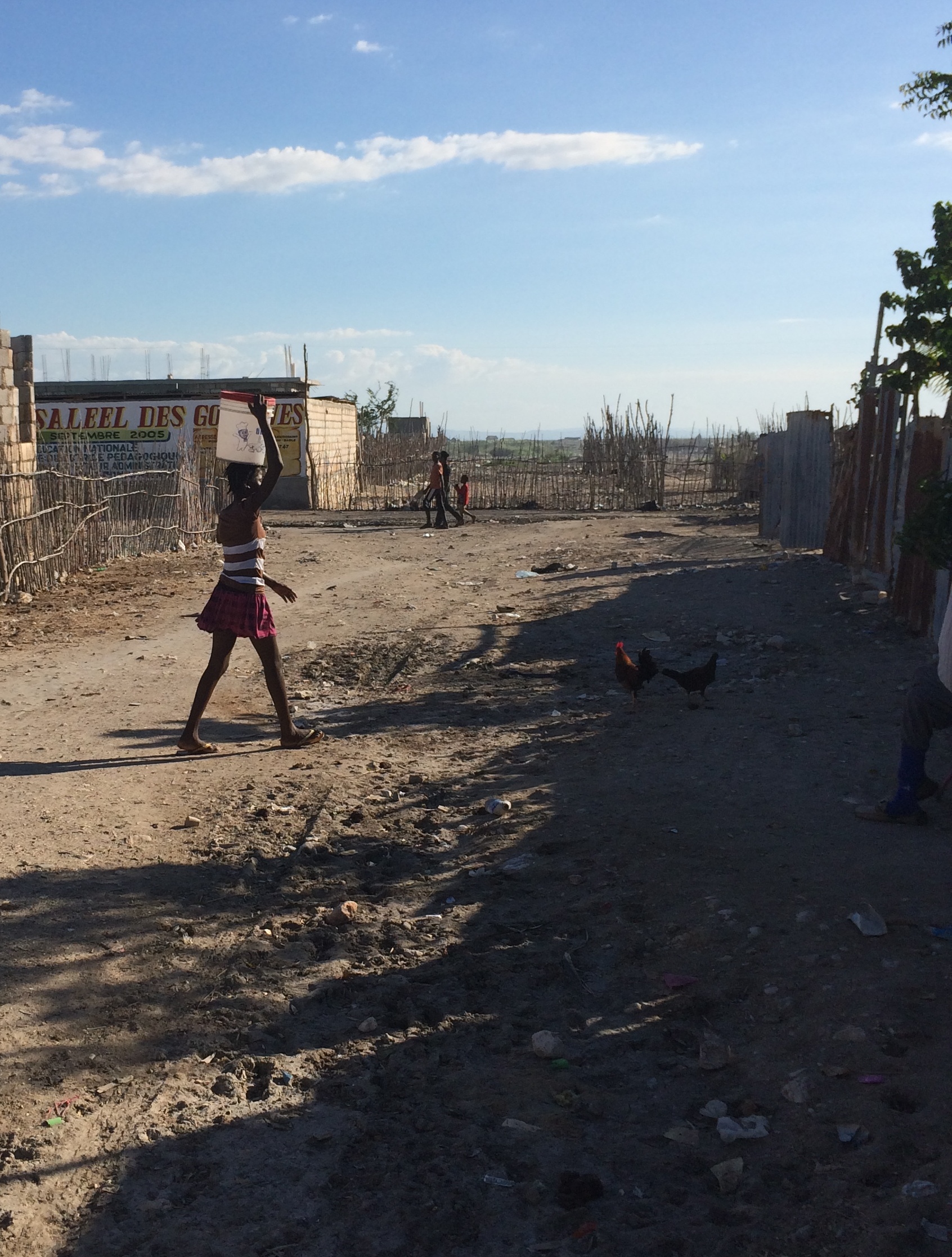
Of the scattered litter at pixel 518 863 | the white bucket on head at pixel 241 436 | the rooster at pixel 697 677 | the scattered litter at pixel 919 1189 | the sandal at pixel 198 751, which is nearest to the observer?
the scattered litter at pixel 919 1189

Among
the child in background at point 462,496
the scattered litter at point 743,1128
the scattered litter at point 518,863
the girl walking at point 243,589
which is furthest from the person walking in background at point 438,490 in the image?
the scattered litter at point 743,1128

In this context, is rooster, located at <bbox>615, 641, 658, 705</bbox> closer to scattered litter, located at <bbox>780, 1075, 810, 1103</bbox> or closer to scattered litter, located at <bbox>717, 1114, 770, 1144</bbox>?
scattered litter, located at <bbox>780, 1075, 810, 1103</bbox>

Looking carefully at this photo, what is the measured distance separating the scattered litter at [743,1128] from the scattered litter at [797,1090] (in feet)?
0.33

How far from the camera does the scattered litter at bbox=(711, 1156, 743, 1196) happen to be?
2641 millimetres

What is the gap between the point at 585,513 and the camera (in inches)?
1029

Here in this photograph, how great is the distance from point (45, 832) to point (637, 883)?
2.54m

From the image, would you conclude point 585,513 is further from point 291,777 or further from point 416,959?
point 416,959

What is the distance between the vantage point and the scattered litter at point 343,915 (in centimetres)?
408

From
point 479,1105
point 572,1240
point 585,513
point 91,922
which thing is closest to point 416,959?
point 479,1105

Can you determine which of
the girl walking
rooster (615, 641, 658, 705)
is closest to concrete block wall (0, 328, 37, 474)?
the girl walking

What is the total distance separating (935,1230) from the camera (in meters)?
2.40

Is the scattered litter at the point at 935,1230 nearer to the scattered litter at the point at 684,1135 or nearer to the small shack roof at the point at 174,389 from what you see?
the scattered litter at the point at 684,1135

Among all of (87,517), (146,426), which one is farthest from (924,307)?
(146,426)

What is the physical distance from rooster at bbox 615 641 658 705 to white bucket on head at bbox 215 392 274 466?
100 inches
